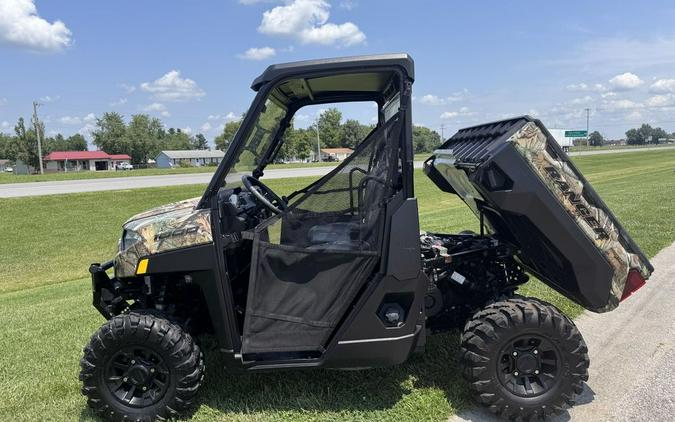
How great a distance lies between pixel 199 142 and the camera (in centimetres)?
15088

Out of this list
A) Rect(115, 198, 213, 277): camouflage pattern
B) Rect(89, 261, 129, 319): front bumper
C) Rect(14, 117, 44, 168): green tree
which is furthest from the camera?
Rect(14, 117, 44, 168): green tree

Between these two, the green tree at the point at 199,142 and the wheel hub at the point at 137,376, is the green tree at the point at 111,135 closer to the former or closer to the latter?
the green tree at the point at 199,142

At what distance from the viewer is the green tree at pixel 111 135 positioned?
104m

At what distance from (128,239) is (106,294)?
62 centimetres

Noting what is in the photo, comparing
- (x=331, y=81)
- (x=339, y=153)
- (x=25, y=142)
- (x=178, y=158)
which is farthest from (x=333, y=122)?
(x=178, y=158)

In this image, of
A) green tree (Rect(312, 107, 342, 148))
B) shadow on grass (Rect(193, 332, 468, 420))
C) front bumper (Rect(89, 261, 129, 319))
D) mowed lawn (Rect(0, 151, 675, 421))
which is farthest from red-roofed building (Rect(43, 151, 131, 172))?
shadow on grass (Rect(193, 332, 468, 420))

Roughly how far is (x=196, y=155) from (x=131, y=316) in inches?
4368

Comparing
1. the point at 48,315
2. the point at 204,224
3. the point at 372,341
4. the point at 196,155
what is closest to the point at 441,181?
the point at 372,341

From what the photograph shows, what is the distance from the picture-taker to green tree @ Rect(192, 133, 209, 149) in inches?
5795

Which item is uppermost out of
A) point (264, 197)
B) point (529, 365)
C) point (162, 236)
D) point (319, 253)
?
point (264, 197)

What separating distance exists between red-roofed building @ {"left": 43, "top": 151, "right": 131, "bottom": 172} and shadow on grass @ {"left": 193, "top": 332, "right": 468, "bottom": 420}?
104 meters

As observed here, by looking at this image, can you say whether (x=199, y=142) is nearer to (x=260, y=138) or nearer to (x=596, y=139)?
(x=596, y=139)

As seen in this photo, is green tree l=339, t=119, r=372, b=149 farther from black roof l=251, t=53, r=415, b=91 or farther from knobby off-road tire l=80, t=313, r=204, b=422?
knobby off-road tire l=80, t=313, r=204, b=422

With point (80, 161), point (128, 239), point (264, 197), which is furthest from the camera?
point (80, 161)
